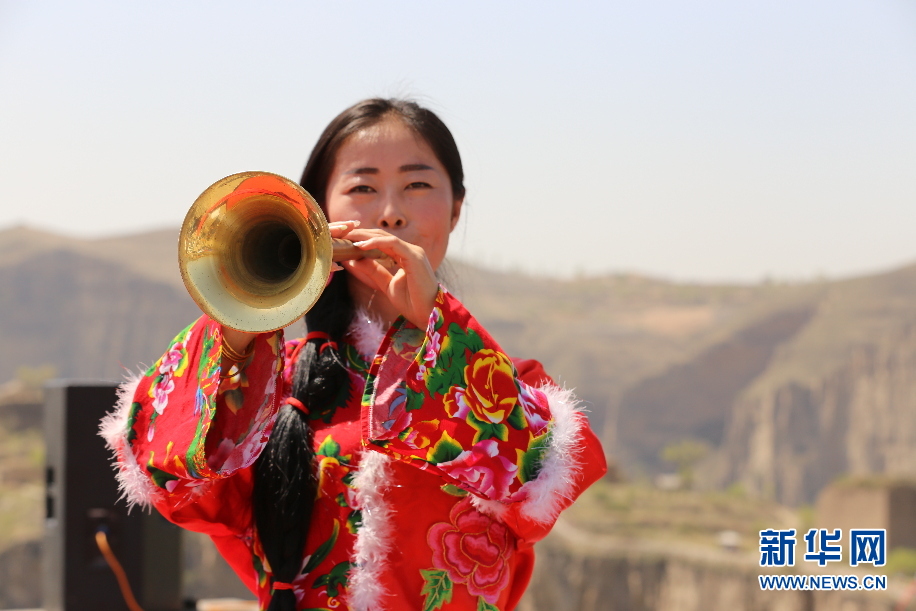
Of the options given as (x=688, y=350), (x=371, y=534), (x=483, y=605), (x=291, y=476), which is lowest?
(x=483, y=605)

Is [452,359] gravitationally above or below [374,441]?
above

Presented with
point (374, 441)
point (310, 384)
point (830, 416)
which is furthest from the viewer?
point (830, 416)

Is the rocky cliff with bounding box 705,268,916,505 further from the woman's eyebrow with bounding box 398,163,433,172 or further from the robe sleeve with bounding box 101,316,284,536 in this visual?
the robe sleeve with bounding box 101,316,284,536

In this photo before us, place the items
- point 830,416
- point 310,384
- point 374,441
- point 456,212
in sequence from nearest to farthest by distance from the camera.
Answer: point 374,441, point 310,384, point 456,212, point 830,416

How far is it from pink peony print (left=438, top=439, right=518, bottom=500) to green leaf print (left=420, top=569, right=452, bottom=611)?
21 centimetres

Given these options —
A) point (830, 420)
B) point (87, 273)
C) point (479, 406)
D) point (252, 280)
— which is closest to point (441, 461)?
point (479, 406)

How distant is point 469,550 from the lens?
1977mm

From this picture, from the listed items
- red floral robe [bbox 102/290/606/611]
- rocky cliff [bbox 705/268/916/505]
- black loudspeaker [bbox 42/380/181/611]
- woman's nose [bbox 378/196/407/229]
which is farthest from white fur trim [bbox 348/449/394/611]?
rocky cliff [bbox 705/268/916/505]

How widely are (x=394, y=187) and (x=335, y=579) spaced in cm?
75

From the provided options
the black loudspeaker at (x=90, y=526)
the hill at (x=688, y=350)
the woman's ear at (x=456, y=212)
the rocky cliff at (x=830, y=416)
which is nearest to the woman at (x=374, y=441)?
the woman's ear at (x=456, y=212)

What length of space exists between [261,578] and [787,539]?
122 inches

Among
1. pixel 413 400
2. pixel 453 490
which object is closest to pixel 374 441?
pixel 413 400

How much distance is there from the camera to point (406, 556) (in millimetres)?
1964

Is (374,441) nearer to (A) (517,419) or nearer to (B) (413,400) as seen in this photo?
(B) (413,400)
